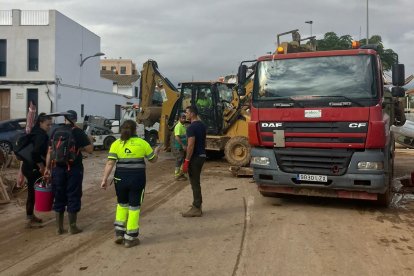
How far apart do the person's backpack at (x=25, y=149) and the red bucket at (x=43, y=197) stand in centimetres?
52

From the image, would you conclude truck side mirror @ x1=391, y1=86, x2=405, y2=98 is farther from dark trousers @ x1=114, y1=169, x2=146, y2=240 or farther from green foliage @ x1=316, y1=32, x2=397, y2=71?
dark trousers @ x1=114, y1=169, x2=146, y2=240

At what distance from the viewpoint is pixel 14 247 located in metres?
6.05

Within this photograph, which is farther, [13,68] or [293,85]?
[13,68]

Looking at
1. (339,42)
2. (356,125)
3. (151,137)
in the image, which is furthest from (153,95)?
(356,125)

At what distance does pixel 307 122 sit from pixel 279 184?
1.25 meters

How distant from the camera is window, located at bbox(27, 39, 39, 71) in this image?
28.9 m

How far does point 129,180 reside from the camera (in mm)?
5938

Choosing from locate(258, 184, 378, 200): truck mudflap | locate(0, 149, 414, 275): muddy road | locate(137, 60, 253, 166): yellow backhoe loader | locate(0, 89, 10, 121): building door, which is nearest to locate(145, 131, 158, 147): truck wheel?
locate(137, 60, 253, 166): yellow backhoe loader

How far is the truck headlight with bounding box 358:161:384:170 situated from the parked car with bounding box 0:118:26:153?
13.8 meters

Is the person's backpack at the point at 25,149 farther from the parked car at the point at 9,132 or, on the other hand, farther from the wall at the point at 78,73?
the wall at the point at 78,73

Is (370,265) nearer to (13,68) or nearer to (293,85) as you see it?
(293,85)

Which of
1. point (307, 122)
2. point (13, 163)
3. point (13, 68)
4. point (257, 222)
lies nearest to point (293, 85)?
point (307, 122)

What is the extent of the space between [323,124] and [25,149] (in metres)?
4.93

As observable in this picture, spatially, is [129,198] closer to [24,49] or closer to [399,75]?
[399,75]
